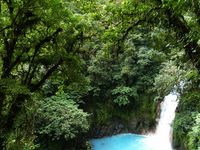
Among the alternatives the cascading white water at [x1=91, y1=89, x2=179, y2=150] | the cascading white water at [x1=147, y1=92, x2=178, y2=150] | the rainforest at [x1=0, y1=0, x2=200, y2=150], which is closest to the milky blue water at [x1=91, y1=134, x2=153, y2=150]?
the cascading white water at [x1=91, y1=89, x2=179, y2=150]

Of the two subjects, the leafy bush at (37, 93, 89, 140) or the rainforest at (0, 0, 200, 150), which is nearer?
the rainforest at (0, 0, 200, 150)

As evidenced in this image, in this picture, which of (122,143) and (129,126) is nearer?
(122,143)

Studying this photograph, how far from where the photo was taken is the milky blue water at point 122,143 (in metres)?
17.1

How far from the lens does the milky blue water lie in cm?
1709

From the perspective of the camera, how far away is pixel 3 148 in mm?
8156

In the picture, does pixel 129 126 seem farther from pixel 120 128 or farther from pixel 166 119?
pixel 166 119

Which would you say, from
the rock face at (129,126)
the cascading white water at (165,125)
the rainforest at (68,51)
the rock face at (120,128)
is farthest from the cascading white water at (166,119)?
the rainforest at (68,51)

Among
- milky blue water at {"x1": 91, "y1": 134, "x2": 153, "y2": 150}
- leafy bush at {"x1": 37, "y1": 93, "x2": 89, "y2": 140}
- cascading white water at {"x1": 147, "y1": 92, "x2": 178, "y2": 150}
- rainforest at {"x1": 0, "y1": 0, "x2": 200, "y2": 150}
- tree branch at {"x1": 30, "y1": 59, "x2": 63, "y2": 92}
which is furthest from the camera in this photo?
cascading white water at {"x1": 147, "y1": 92, "x2": 178, "y2": 150}

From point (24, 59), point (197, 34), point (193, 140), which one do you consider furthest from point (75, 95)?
point (197, 34)

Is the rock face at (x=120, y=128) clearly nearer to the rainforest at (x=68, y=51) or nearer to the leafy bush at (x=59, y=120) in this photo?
the rainforest at (x=68, y=51)

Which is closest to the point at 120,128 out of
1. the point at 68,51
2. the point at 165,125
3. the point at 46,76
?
the point at 165,125

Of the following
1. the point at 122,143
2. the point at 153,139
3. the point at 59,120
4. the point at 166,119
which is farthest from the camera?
the point at 166,119

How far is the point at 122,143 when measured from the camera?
58.0 feet

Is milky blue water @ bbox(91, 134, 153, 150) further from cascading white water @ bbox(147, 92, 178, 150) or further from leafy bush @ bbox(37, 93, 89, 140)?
leafy bush @ bbox(37, 93, 89, 140)
